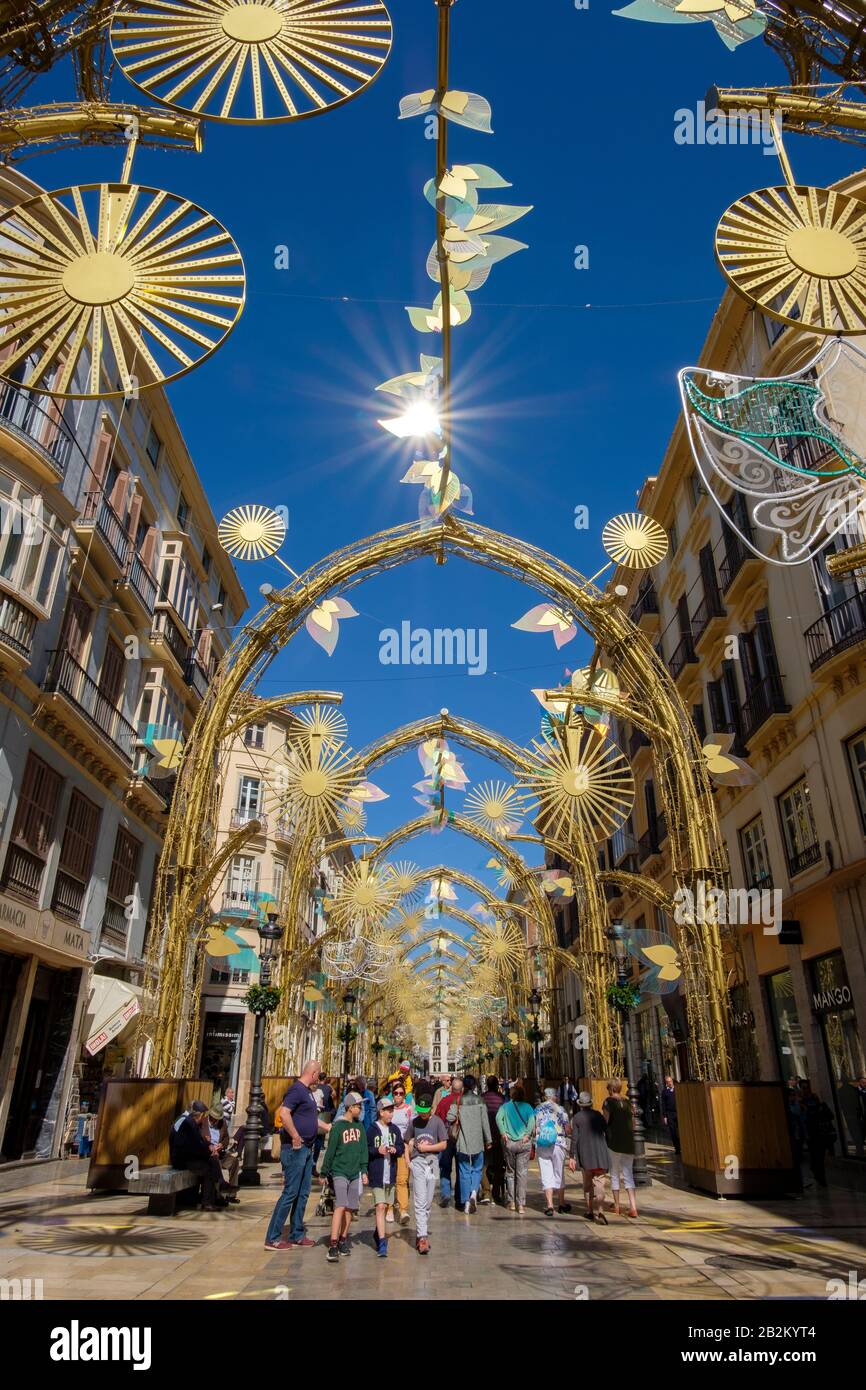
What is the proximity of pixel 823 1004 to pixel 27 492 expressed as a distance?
18929 mm

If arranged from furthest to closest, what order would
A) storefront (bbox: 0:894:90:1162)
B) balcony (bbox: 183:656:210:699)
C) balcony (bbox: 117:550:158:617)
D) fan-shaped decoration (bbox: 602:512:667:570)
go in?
balcony (bbox: 183:656:210:699)
balcony (bbox: 117:550:158:617)
storefront (bbox: 0:894:90:1162)
fan-shaped decoration (bbox: 602:512:667:570)

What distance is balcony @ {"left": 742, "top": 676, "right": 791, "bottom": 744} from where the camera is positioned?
60.1 feet

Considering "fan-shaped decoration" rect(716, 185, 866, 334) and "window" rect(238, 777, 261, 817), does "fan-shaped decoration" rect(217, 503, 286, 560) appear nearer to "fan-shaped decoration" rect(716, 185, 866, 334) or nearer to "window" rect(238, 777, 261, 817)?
"fan-shaped decoration" rect(716, 185, 866, 334)

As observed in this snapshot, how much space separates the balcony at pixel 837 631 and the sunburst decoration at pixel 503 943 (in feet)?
77.9

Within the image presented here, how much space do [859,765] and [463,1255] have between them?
11426 mm

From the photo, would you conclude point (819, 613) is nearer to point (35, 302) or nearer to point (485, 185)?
point (485, 185)

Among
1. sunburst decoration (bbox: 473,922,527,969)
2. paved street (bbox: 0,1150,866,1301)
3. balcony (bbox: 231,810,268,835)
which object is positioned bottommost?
paved street (bbox: 0,1150,866,1301)

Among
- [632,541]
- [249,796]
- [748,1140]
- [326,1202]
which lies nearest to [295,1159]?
[326,1202]

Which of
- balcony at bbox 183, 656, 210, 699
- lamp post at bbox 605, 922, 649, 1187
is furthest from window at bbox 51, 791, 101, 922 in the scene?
lamp post at bbox 605, 922, 649, 1187

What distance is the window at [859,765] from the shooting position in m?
15.2

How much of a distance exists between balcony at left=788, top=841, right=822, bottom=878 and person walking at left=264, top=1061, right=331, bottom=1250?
482 inches

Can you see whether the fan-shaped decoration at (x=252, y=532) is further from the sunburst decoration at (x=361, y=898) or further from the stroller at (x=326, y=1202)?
the sunburst decoration at (x=361, y=898)

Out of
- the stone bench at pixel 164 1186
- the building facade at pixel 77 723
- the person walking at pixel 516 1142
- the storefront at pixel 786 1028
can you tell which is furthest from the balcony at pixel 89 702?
the storefront at pixel 786 1028
